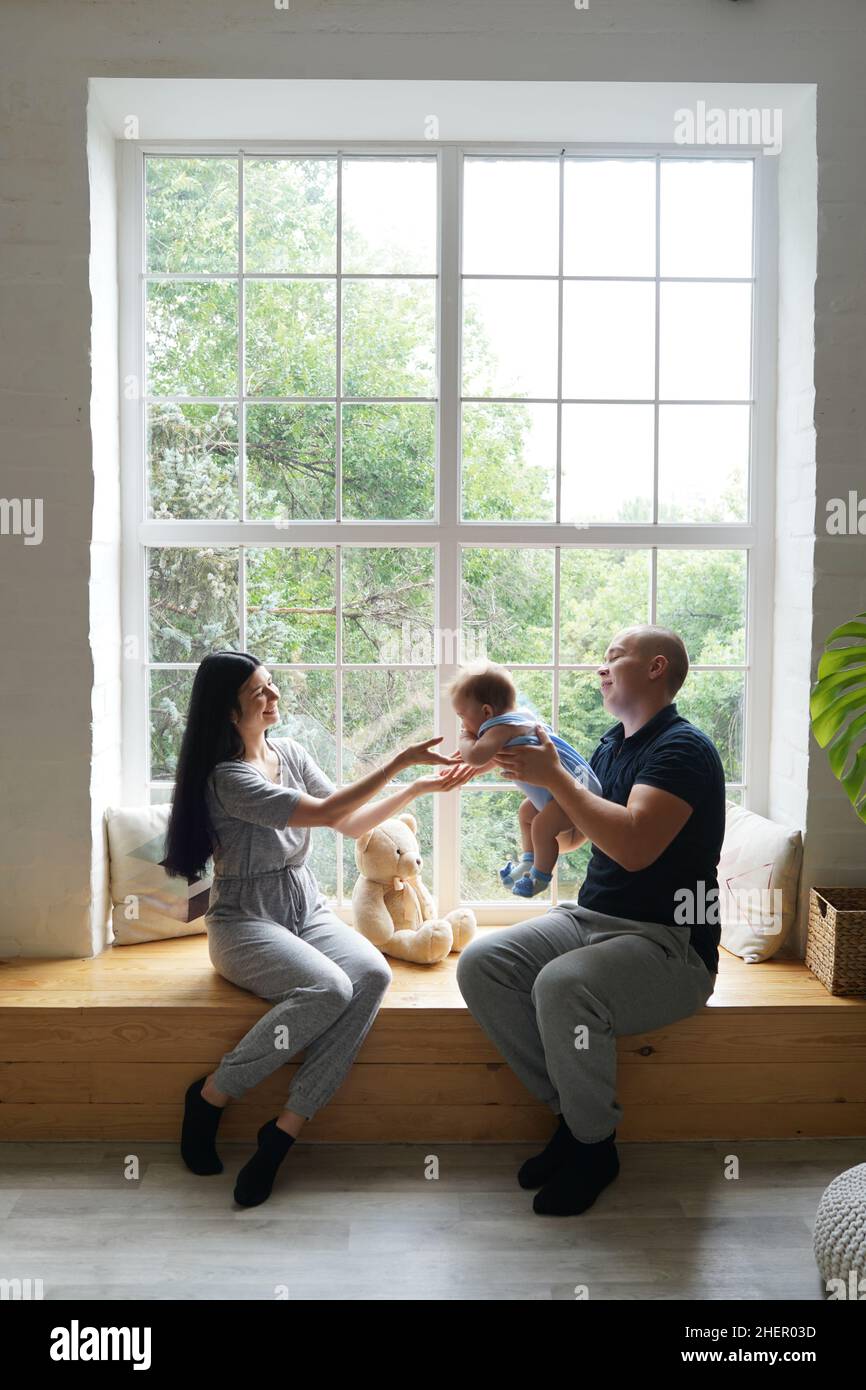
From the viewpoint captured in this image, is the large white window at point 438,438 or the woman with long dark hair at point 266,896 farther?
the large white window at point 438,438

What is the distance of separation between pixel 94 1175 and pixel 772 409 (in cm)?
283

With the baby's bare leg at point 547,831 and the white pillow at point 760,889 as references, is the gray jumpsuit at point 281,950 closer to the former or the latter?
the baby's bare leg at point 547,831

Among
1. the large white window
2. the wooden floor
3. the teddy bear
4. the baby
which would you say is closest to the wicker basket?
the wooden floor

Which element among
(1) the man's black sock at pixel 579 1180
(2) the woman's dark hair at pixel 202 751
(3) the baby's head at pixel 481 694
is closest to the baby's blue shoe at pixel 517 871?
(3) the baby's head at pixel 481 694

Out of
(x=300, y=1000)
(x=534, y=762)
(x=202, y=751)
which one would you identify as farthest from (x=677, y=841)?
(x=202, y=751)

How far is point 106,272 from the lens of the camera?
321cm

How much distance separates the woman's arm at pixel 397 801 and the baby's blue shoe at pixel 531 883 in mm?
293

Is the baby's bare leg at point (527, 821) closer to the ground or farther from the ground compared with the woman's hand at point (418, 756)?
closer to the ground

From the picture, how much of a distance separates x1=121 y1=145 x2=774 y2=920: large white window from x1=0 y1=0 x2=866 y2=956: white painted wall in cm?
23

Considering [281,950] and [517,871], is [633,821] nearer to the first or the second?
[517,871]

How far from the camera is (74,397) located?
3.05m

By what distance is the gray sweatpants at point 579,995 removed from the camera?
2562 mm

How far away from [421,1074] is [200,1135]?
1.81ft

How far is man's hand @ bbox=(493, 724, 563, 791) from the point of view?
263 cm
